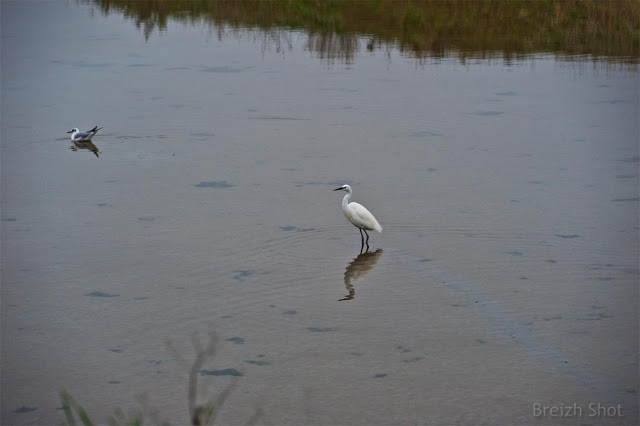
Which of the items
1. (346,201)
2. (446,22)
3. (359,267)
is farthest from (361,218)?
(446,22)

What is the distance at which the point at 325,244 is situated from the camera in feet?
Answer: 24.8

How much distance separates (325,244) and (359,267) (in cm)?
55

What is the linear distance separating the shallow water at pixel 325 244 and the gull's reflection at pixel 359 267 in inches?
1.0

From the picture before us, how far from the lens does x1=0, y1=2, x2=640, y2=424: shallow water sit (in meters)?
5.23

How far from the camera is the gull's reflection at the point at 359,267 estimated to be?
6741 mm

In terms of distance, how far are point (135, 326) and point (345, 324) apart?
1345 millimetres

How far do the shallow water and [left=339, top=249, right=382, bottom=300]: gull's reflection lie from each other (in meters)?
0.02

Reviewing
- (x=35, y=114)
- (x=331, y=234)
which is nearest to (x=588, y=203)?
(x=331, y=234)

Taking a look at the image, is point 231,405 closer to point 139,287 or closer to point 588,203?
point 139,287

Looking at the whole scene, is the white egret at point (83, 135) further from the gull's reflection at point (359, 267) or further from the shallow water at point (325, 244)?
the gull's reflection at point (359, 267)

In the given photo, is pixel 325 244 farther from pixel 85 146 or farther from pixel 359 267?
pixel 85 146

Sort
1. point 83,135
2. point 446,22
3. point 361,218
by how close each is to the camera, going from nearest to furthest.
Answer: point 361,218
point 83,135
point 446,22

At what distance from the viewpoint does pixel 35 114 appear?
12.1m

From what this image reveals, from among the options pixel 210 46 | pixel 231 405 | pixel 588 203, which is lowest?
pixel 231 405
